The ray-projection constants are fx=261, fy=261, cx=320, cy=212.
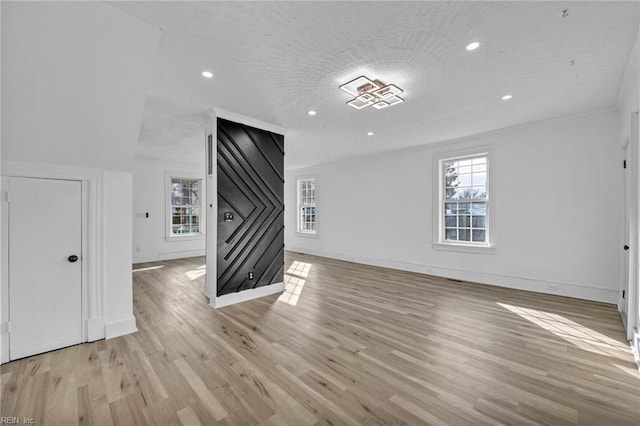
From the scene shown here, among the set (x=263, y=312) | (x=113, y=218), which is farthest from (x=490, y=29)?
(x=113, y=218)

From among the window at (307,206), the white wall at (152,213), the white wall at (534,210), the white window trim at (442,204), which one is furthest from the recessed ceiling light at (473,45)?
the white wall at (152,213)

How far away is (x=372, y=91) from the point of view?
289 centimetres

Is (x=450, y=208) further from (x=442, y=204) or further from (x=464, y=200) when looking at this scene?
(x=464, y=200)

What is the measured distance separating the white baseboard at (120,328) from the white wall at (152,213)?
15.0 ft

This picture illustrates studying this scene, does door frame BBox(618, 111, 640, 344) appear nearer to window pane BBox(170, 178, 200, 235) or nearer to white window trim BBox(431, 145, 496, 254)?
white window trim BBox(431, 145, 496, 254)

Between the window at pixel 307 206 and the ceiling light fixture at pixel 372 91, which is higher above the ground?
the ceiling light fixture at pixel 372 91

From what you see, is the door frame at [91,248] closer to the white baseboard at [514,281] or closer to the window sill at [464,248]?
the white baseboard at [514,281]

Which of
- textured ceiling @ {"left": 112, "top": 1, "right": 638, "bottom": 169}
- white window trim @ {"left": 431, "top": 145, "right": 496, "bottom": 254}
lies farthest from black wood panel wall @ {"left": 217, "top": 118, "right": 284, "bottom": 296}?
white window trim @ {"left": 431, "top": 145, "right": 496, "bottom": 254}

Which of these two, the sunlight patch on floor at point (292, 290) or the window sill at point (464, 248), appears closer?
the sunlight patch on floor at point (292, 290)

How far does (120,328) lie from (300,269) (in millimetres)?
3683

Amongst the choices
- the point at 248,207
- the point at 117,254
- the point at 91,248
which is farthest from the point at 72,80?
the point at 248,207

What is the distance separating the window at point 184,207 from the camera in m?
7.40

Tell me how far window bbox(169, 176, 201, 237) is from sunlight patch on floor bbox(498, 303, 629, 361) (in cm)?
771

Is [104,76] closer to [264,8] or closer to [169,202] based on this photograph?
[264,8]
